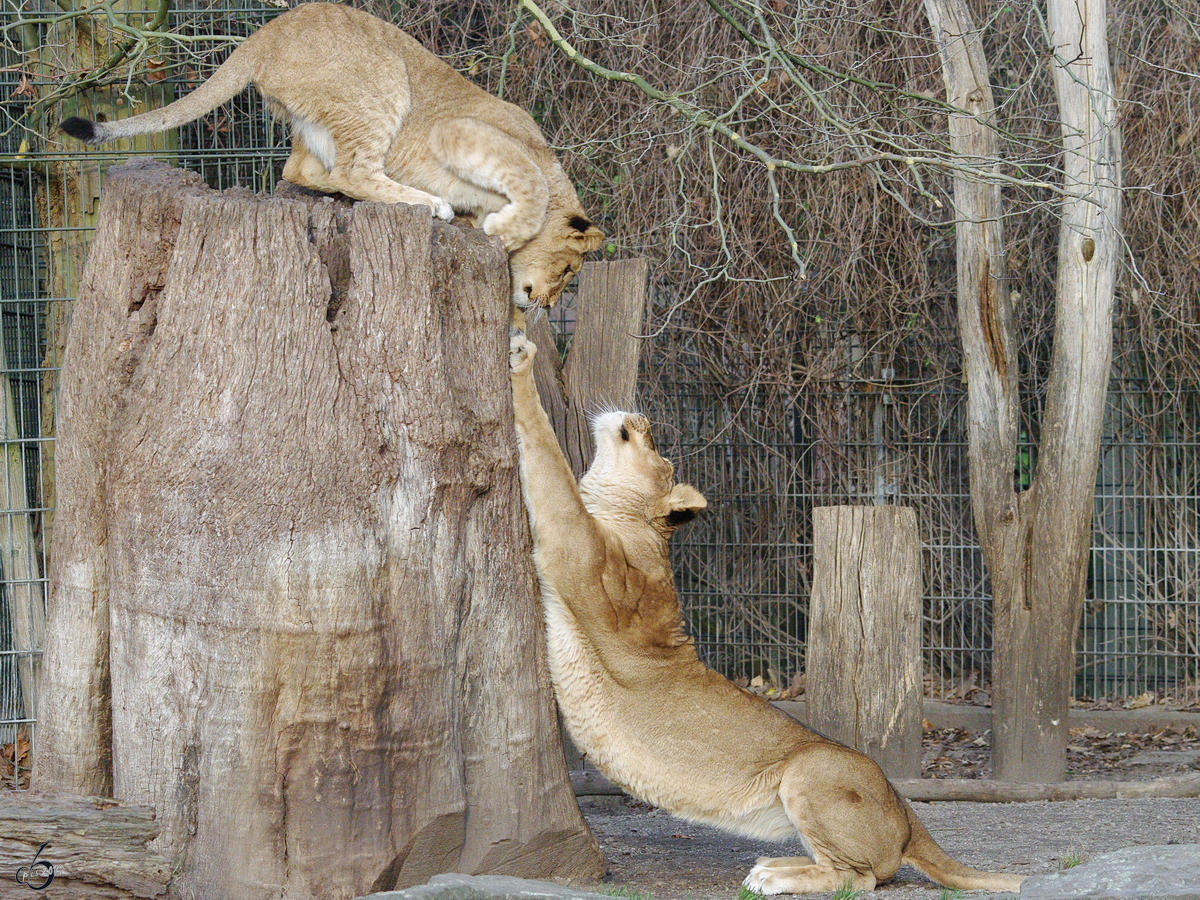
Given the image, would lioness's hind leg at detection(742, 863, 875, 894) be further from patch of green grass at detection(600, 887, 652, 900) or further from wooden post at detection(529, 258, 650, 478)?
wooden post at detection(529, 258, 650, 478)

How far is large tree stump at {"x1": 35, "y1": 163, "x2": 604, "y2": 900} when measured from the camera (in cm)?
350

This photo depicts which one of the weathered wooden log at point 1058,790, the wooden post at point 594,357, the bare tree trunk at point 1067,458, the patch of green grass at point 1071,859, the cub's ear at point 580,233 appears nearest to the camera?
the patch of green grass at point 1071,859

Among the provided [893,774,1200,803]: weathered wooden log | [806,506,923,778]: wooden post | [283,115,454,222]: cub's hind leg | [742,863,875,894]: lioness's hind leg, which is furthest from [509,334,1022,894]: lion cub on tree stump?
[893,774,1200,803]: weathered wooden log

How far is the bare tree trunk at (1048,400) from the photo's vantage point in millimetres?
6430

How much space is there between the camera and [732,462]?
8.30m

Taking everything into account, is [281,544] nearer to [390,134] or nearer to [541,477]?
[541,477]

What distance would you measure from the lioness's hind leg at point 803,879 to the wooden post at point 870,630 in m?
1.84

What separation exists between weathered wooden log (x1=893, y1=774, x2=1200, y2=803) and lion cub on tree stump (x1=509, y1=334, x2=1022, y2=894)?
1.82m

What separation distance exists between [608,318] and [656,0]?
370 centimetres

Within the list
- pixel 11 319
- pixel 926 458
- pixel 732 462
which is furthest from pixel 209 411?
pixel 926 458

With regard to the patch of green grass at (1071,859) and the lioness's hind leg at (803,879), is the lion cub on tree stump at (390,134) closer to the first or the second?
the lioness's hind leg at (803,879)

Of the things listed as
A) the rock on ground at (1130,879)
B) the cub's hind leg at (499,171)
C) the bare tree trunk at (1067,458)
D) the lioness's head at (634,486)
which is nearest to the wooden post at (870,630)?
the bare tree trunk at (1067,458)

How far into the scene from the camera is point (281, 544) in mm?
3508

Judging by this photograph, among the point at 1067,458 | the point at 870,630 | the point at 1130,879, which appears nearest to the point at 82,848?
the point at 1130,879
